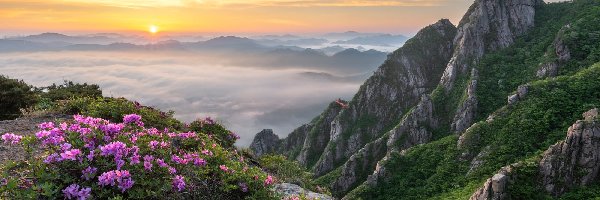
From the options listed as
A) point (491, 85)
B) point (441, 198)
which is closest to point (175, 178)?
point (441, 198)

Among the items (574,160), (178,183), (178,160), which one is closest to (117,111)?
(178,160)

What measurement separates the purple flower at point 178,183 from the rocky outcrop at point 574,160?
44590 millimetres

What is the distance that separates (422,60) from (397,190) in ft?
246

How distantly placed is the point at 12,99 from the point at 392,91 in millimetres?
119299

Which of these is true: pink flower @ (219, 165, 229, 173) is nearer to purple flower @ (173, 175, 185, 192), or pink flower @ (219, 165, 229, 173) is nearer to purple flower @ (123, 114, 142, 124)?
purple flower @ (173, 175, 185, 192)

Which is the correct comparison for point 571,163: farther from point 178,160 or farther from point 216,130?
point 178,160

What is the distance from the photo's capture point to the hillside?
53438 mm

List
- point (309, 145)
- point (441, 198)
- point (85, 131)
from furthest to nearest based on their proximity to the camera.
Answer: point (309, 145) < point (441, 198) < point (85, 131)

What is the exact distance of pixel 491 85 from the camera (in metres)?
89.9

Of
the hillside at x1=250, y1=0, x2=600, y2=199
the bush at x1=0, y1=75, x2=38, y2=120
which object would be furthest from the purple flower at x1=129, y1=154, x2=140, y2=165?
the hillside at x1=250, y1=0, x2=600, y2=199

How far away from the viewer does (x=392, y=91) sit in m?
130

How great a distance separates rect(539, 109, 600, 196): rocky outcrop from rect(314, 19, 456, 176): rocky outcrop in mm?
80841

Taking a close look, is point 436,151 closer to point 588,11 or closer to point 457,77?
point 457,77

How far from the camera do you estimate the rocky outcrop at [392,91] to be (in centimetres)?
12638
